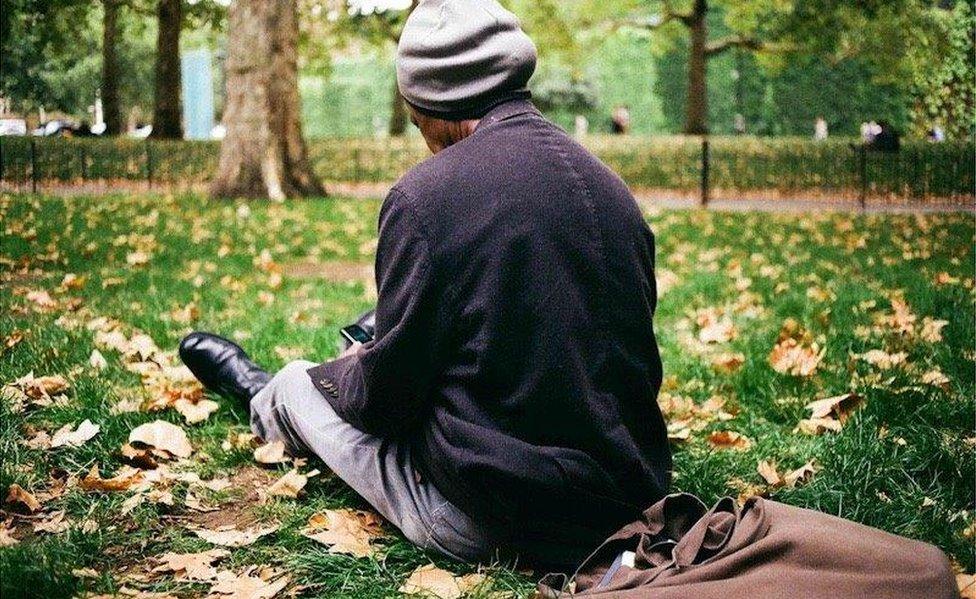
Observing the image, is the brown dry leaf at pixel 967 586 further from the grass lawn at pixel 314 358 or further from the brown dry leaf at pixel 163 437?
the brown dry leaf at pixel 163 437

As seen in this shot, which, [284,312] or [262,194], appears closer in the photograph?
[284,312]

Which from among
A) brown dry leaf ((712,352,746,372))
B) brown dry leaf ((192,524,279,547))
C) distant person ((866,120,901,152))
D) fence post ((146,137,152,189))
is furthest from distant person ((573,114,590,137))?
brown dry leaf ((192,524,279,547))

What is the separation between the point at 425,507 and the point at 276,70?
11480 mm

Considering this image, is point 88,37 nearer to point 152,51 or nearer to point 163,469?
point 152,51

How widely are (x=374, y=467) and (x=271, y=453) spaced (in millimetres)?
636

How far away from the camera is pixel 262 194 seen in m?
12.9

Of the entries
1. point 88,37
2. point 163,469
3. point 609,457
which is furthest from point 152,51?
point 609,457

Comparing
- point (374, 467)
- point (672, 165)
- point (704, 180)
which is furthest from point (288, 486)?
point (672, 165)

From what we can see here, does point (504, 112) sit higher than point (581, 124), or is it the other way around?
point (504, 112)

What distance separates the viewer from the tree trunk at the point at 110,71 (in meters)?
5.04

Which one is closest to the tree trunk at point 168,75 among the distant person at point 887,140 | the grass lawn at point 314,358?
the grass lawn at point 314,358

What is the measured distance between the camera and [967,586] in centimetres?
230

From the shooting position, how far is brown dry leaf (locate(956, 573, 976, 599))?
2.26 meters

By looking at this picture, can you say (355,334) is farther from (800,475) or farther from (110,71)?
(110,71)
